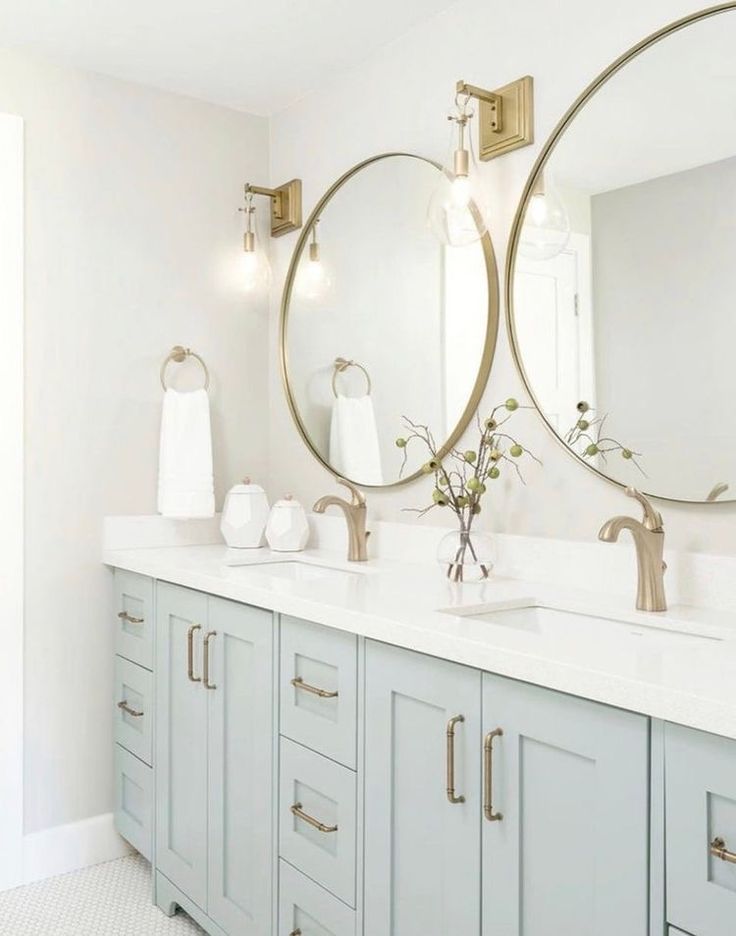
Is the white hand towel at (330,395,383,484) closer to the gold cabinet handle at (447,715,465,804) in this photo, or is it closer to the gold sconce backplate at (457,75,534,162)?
the gold sconce backplate at (457,75,534,162)

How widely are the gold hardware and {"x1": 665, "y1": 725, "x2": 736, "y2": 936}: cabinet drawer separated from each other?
2134mm

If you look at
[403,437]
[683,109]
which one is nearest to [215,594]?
[403,437]

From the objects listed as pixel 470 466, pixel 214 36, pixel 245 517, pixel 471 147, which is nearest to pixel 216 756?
pixel 245 517

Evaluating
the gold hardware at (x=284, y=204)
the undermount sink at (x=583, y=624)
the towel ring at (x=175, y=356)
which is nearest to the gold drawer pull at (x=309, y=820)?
the undermount sink at (x=583, y=624)

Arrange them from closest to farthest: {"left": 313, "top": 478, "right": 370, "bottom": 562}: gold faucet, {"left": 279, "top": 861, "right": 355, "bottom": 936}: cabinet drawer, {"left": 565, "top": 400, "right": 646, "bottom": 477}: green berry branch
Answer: {"left": 279, "top": 861, "right": 355, "bottom": 936}: cabinet drawer → {"left": 565, "top": 400, "right": 646, "bottom": 477}: green berry branch → {"left": 313, "top": 478, "right": 370, "bottom": 562}: gold faucet

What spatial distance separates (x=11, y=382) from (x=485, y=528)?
1384 millimetres

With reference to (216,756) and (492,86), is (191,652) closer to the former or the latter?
(216,756)

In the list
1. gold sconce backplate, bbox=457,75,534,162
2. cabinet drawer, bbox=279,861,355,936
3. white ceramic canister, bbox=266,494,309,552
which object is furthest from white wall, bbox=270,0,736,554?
cabinet drawer, bbox=279,861,355,936

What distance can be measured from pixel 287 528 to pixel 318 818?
0.99m

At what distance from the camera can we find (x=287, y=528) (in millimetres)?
2566

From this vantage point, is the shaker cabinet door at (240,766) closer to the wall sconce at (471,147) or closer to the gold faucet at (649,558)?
the gold faucet at (649,558)

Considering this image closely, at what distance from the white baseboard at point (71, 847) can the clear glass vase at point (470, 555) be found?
1411mm

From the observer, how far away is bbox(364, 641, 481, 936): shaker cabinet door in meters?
1.39

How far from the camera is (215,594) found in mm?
2070
